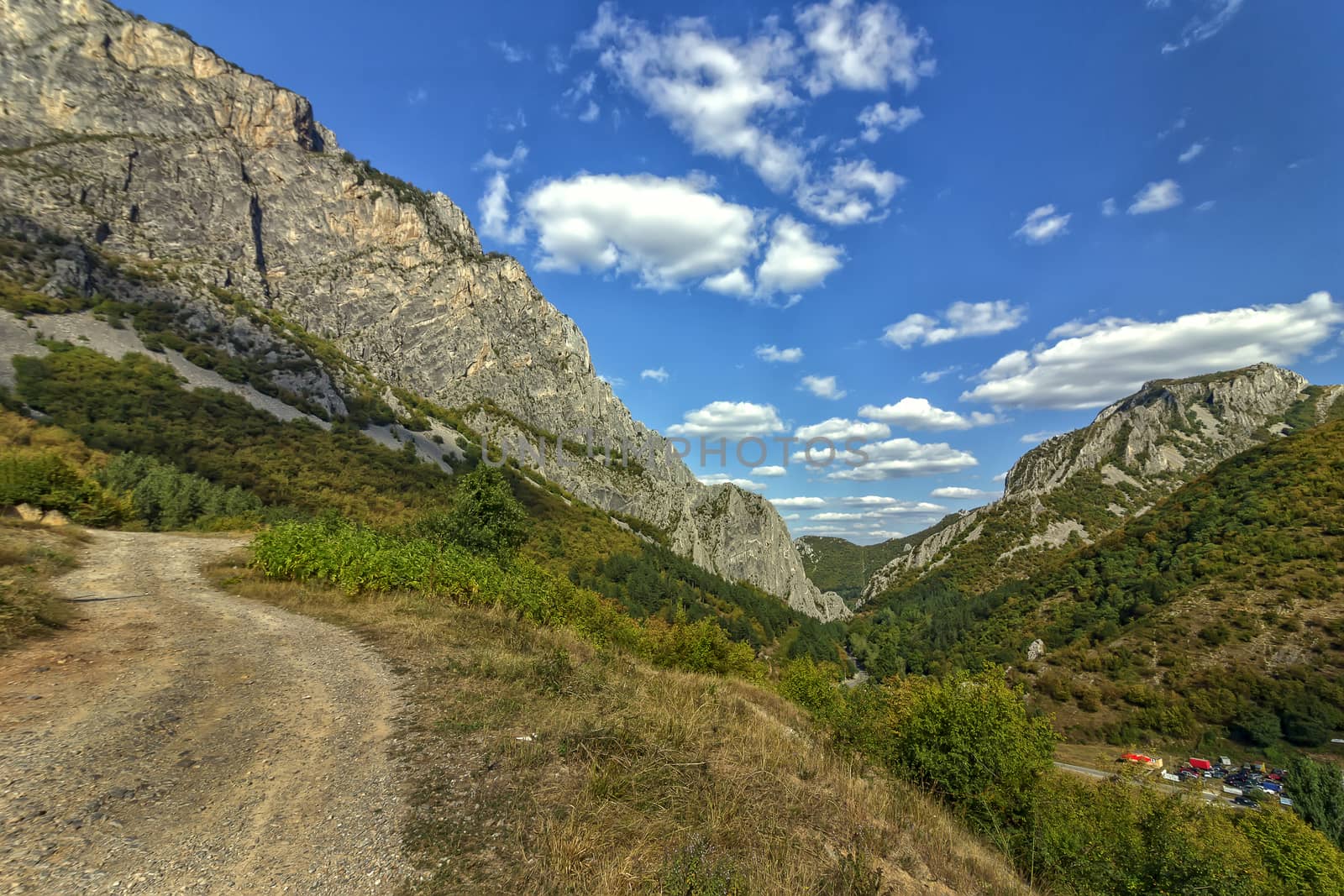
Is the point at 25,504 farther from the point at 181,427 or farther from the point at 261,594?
the point at 181,427

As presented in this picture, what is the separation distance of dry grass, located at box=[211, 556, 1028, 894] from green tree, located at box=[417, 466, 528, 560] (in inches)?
649

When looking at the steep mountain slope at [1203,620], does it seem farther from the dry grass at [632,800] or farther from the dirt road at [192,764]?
the dirt road at [192,764]

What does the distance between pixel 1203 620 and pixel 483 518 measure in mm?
134665

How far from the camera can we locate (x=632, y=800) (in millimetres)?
5988

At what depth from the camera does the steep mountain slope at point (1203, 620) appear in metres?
81.0

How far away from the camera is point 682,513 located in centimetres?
19112

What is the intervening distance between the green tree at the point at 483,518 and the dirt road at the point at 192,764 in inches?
640

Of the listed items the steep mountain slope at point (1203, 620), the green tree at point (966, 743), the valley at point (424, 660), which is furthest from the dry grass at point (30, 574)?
the steep mountain slope at point (1203, 620)

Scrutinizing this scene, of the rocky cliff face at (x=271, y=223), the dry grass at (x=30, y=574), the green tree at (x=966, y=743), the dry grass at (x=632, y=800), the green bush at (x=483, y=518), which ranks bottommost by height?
the green tree at (x=966, y=743)

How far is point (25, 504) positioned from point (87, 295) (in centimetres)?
11024

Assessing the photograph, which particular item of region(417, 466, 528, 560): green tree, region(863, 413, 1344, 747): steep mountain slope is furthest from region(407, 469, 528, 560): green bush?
region(863, 413, 1344, 747): steep mountain slope

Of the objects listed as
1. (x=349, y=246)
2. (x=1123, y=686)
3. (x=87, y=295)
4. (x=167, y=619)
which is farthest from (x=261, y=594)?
(x=349, y=246)

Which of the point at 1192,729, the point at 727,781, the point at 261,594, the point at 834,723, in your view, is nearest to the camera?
the point at 727,781

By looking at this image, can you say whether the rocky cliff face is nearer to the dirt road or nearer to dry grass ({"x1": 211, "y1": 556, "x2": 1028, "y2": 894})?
the dirt road
